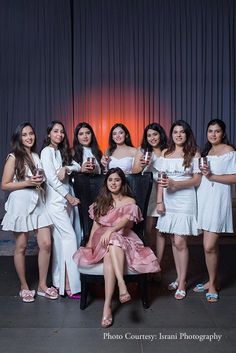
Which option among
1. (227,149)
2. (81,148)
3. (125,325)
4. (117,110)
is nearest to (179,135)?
(227,149)

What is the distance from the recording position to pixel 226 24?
6.91 meters

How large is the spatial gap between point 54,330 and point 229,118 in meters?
5.34

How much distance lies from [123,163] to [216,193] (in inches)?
34.5

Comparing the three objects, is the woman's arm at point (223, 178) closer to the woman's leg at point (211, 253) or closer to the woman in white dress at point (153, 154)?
the woman's leg at point (211, 253)

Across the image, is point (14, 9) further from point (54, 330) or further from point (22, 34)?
point (54, 330)

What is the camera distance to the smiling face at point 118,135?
358 cm

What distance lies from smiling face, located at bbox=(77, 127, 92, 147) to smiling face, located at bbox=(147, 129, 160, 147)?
1.66ft

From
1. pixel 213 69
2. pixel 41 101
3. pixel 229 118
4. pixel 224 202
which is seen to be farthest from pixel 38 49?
pixel 224 202

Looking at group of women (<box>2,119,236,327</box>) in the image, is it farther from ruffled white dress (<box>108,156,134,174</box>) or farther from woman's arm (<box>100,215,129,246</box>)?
ruffled white dress (<box>108,156,134,174</box>)

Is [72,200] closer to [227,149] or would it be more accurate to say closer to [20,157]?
[20,157]

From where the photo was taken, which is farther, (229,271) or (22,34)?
(22,34)

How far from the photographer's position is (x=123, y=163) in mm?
3547

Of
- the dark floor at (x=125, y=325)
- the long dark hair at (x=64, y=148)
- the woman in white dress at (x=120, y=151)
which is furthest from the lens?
the woman in white dress at (x=120, y=151)

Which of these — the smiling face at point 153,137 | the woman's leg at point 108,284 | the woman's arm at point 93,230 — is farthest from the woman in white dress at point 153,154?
the woman's leg at point 108,284
